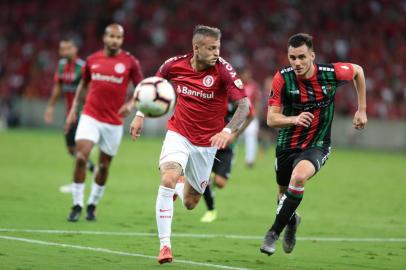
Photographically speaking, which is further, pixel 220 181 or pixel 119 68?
pixel 220 181

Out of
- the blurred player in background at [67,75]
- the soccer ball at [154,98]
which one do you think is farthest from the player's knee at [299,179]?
the blurred player in background at [67,75]

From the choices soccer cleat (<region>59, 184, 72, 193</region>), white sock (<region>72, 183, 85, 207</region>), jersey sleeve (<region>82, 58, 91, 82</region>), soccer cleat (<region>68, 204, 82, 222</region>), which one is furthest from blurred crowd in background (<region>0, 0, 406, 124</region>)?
soccer cleat (<region>68, 204, 82, 222</region>)

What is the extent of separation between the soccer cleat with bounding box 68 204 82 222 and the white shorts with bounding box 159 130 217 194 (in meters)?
3.13

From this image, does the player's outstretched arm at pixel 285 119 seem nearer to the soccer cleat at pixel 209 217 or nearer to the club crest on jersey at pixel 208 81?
the club crest on jersey at pixel 208 81

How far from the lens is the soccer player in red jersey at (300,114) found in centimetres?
982

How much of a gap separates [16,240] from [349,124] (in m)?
24.1

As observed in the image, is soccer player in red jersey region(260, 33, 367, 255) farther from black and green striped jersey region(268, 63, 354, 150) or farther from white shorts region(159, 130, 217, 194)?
white shorts region(159, 130, 217, 194)

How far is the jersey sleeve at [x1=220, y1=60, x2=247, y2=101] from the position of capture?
9.78m

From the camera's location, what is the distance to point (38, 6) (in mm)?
43812

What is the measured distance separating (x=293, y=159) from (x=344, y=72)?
118cm

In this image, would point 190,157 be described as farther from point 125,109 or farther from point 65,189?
point 65,189

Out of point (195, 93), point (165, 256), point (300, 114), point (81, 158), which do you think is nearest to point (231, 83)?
point (195, 93)

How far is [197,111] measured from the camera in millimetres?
10094

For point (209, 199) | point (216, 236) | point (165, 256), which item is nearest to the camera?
point (165, 256)
